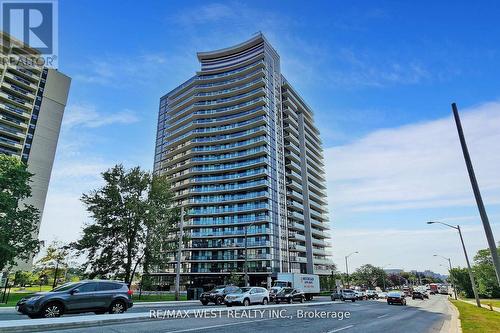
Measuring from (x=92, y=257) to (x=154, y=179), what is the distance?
473 inches

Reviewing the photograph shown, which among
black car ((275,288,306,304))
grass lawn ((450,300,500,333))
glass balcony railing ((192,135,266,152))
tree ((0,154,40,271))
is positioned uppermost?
glass balcony railing ((192,135,266,152))

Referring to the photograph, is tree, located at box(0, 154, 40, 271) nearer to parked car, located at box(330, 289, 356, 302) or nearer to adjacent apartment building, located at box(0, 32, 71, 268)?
parked car, located at box(330, 289, 356, 302)

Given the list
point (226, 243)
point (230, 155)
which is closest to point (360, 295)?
point (226, 243)

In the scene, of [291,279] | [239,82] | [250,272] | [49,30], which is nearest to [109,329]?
[49,30]

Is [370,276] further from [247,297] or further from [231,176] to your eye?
[247,297]

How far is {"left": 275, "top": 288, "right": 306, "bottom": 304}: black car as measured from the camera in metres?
33.3

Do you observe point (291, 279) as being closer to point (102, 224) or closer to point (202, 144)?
point (102, 224)

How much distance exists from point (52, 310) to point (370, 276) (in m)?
138

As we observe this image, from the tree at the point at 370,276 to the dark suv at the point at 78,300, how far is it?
131284 mm

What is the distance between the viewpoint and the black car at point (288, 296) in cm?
3334

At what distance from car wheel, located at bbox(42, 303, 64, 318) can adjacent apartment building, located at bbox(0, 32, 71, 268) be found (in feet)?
224

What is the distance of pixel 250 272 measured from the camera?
68562mm

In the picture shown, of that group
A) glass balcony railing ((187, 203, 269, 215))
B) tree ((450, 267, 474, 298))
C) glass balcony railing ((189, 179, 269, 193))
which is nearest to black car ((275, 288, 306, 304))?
glass balcony railing ((187, 203, 269, 215))

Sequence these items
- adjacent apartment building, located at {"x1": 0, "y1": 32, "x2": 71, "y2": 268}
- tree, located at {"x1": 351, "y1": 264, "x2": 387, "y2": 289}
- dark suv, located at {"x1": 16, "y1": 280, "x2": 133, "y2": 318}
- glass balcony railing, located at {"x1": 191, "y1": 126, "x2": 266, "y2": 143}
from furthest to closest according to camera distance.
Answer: tree, located at {"x1": 351, "y1": 264, "x2": 387, "y2": 289} < glass balcony railing, located at {"x1": 191, "y1": 126, "x2": 266, "y2": 143} < adjacent apartment building, located at {"x1": 0, "y1": 32, "x2": 71, "y2": 268} < dark suv, located at {"x1": 16, "y1": 280, "x2": 133, "y2": 318}
